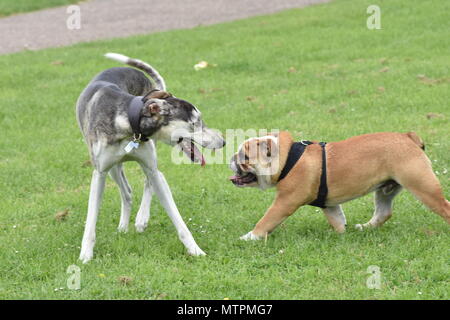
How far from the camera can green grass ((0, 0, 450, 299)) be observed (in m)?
5.56

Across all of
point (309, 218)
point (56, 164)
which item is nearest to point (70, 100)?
point (56, 164)

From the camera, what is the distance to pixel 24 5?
2122 centimetres

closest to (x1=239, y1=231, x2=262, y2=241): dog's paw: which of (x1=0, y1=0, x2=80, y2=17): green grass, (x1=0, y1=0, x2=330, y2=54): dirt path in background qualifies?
(x1=0, y1=0, x2=330, y2=54): dirt path in background

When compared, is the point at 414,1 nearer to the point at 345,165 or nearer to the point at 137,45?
the point at 137,45

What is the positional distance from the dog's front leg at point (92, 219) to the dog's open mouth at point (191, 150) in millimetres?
855

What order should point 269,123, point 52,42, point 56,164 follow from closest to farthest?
point 56,164 < point 269,123 < point 52,42

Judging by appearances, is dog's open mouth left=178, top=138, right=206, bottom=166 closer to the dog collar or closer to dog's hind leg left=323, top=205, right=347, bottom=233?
the dog collar

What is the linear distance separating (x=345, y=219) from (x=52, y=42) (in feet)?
40.3

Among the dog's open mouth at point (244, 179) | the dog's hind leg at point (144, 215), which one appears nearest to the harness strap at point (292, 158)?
the dog's open mouth at point (244, 179)

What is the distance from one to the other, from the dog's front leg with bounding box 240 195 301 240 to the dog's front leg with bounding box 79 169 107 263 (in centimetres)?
149

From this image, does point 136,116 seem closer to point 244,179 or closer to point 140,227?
point 244,179

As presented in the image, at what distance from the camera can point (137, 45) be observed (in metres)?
15.6
